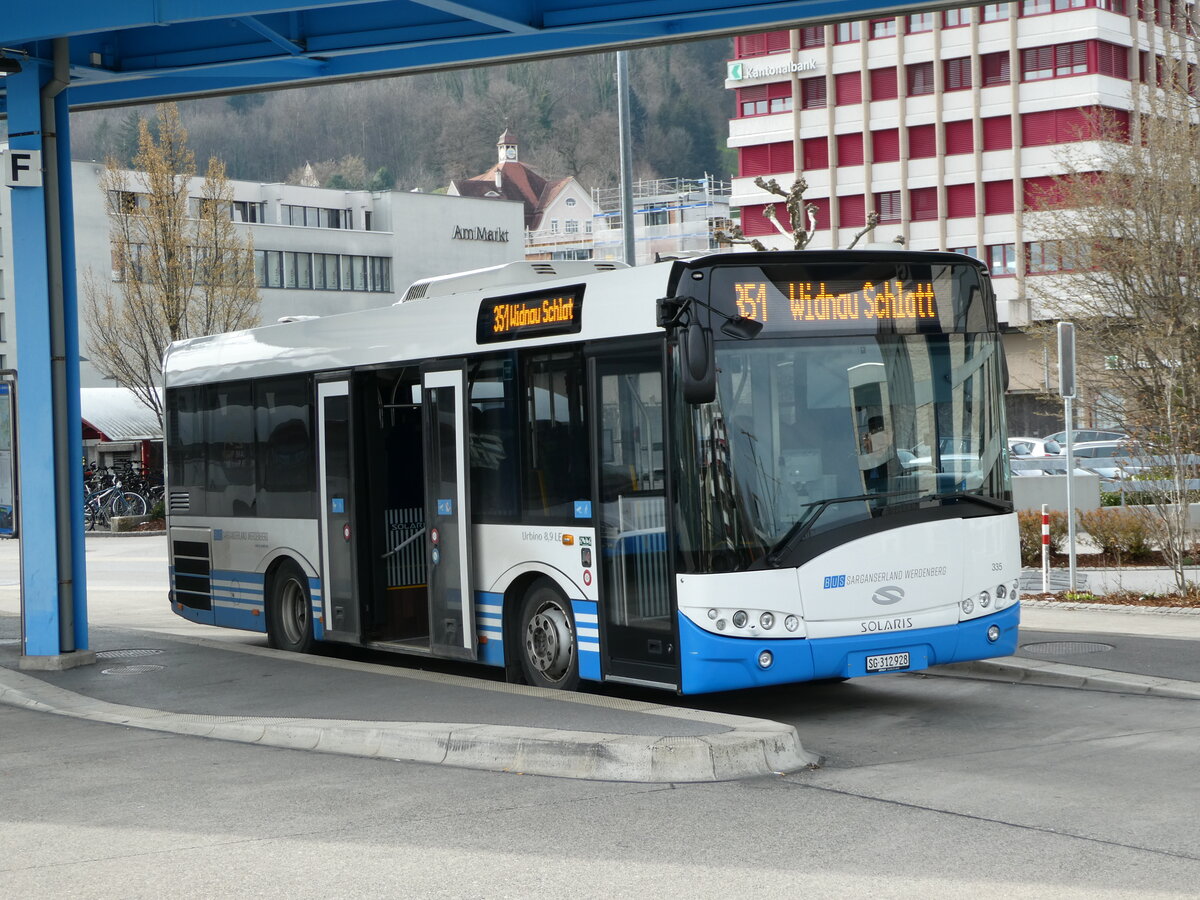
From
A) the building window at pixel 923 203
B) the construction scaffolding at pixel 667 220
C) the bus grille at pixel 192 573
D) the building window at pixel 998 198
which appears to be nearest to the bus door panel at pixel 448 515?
the bus grille at pixel 192 573

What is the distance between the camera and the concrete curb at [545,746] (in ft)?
27.7

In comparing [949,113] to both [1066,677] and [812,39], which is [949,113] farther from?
[1066,677]

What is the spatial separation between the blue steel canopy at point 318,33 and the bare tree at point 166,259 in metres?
31.4

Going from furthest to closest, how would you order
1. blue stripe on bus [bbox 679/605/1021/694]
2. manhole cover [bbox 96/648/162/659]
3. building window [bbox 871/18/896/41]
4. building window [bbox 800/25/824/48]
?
1. building window [bbox 800/25/824/48]
2. building window [bbox 871/18/896/41]
3. manhole cover [bbox 96/648/162/659]
4. blue stripe on bus [bbox 679/605/1021/694]

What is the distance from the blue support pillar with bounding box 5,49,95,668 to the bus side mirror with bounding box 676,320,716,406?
5552 mm

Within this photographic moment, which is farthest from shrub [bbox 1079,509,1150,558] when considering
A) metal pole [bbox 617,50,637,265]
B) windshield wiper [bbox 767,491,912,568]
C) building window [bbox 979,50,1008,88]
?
building window [bbox 979,50,1008,88]

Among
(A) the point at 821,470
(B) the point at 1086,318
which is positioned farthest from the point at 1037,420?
(A) the point at 821,470

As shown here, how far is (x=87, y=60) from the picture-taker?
45.2 feet

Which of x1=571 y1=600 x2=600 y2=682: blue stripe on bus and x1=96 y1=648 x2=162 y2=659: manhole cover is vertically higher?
x1=571 y1=600 x2=600 y2=682: blue stripe on bus

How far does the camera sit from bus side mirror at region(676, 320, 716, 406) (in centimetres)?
955

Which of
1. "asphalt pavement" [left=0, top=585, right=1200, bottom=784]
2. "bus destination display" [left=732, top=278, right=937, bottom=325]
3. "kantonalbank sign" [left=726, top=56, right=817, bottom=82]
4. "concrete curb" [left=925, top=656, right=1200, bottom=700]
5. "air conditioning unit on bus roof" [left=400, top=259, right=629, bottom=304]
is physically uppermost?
"kantonalbank sign" [left=726, top=56, right=817, bottom=82]

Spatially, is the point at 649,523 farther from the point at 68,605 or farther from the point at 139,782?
the point at 68,605

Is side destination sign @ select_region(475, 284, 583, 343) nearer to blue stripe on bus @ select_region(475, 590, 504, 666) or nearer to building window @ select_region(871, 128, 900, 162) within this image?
blue stripe on bus @ select_region(475, 590, 504, 666)

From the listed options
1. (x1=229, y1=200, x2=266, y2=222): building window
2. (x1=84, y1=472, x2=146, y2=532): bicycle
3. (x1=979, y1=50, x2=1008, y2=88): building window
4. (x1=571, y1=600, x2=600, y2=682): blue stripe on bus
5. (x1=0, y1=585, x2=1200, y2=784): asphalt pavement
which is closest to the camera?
(x1=0, y1=585, x2=1200, y2=784): asphalt pavement
